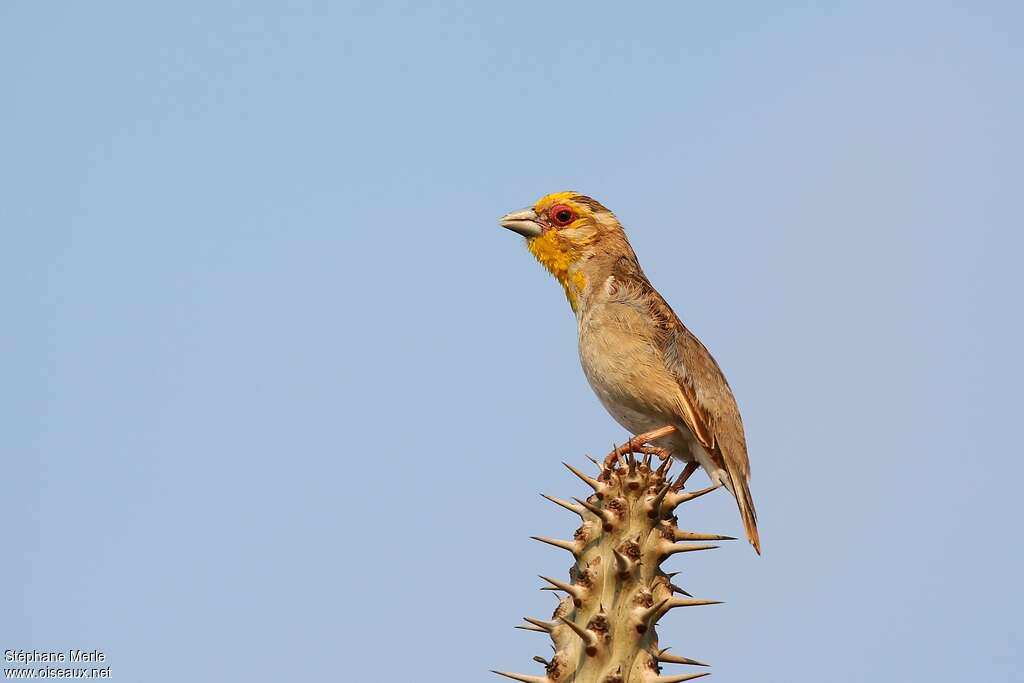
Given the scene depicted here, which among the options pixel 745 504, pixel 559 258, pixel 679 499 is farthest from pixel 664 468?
pixel 559 258

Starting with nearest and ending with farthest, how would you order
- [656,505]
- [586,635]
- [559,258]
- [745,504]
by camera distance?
[586,635] → [656,505] → [745,504] → [559,258]

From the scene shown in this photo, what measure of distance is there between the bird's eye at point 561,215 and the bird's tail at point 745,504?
2872mm

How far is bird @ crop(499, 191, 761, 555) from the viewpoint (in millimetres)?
7820

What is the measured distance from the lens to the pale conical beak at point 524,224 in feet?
32.0

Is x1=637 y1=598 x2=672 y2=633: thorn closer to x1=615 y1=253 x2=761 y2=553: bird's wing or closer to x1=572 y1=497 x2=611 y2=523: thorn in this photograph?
x1=572 y1=497 x2=611 y2=523: thorn

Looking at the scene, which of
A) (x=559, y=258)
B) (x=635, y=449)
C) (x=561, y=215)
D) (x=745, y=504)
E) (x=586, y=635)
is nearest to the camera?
(x=586, y=635)

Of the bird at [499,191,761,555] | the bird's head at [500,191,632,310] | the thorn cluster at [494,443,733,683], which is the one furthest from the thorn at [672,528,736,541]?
the bird's head at [500,191,632,310]

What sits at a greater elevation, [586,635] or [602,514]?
[602,514]

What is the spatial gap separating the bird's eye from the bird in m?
0.58

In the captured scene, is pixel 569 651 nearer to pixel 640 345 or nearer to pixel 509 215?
pixel 640 345

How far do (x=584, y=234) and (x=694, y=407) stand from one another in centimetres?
235

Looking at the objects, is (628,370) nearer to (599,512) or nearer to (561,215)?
(561,215)

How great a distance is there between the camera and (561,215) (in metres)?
9.77

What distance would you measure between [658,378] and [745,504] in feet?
3.33
